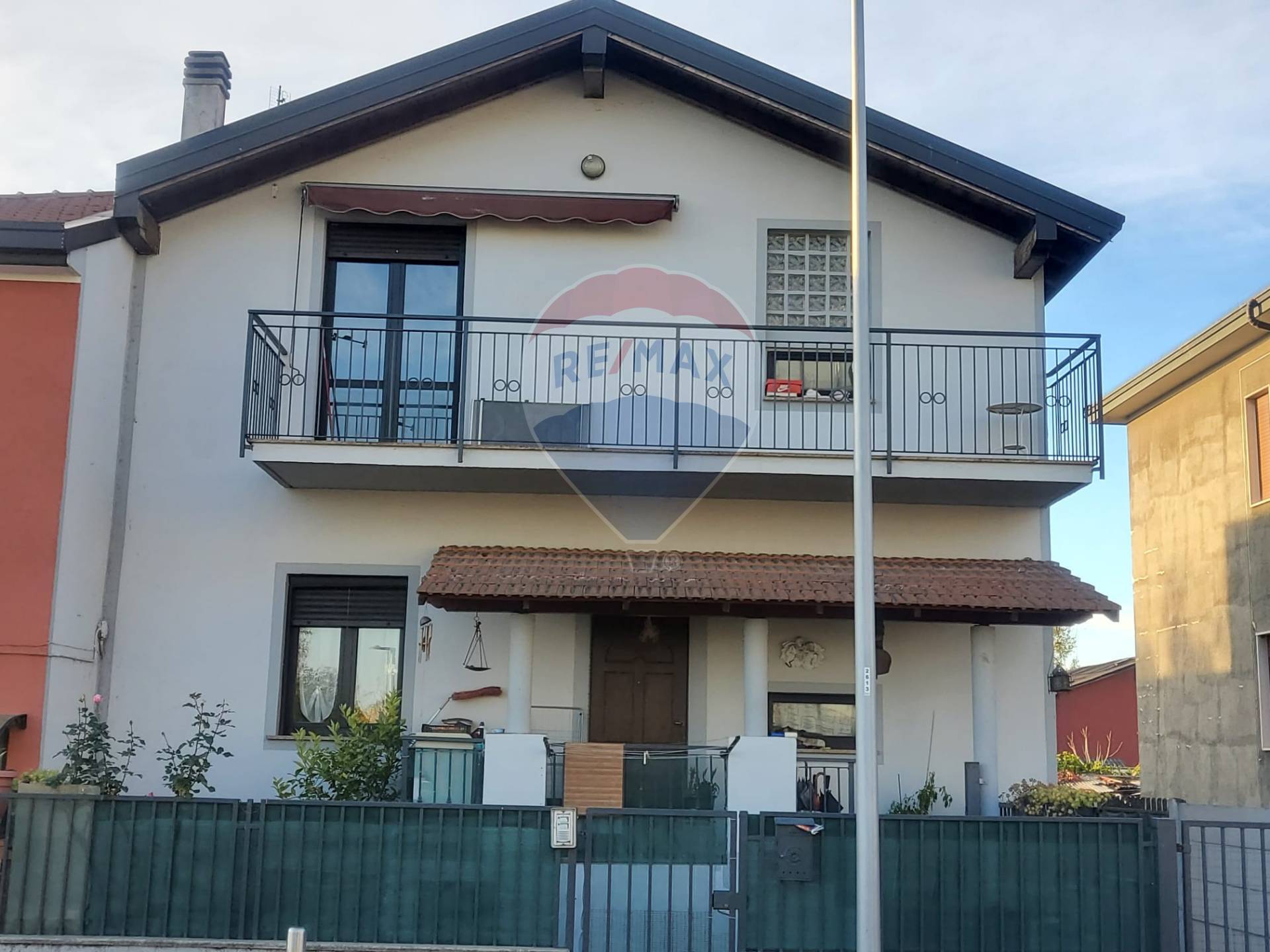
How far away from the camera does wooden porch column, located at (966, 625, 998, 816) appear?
1204 cm

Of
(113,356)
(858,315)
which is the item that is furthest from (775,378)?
(113,356)

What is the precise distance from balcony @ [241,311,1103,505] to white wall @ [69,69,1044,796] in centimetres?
37

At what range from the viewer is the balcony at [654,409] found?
12023 mm

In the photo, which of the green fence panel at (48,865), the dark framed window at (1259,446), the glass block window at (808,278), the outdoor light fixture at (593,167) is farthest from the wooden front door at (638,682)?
the dark framed window at (1259,446)

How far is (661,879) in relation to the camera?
30.3 feet

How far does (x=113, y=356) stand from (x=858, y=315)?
7269mm

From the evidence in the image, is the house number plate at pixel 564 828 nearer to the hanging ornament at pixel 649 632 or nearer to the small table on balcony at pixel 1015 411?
the hanging ornament at pixel 649 632

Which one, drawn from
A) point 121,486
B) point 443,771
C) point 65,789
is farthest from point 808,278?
point 65,789

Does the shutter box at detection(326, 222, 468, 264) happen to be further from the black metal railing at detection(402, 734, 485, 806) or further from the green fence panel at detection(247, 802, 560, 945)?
the green fence panel at detection(247, 802, 560, 945)

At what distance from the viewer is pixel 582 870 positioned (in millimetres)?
9359

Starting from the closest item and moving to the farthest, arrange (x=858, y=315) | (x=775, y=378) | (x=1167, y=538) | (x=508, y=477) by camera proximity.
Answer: (x=858, y=315) < (x=508, y=477) < (x=775, y=378) < (x=1167, y=538)

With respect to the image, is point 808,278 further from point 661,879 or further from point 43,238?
point 43,238

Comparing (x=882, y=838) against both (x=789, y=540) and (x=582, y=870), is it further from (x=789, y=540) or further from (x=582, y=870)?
(x=789, y=540)

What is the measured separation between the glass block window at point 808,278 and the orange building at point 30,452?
6540mm
